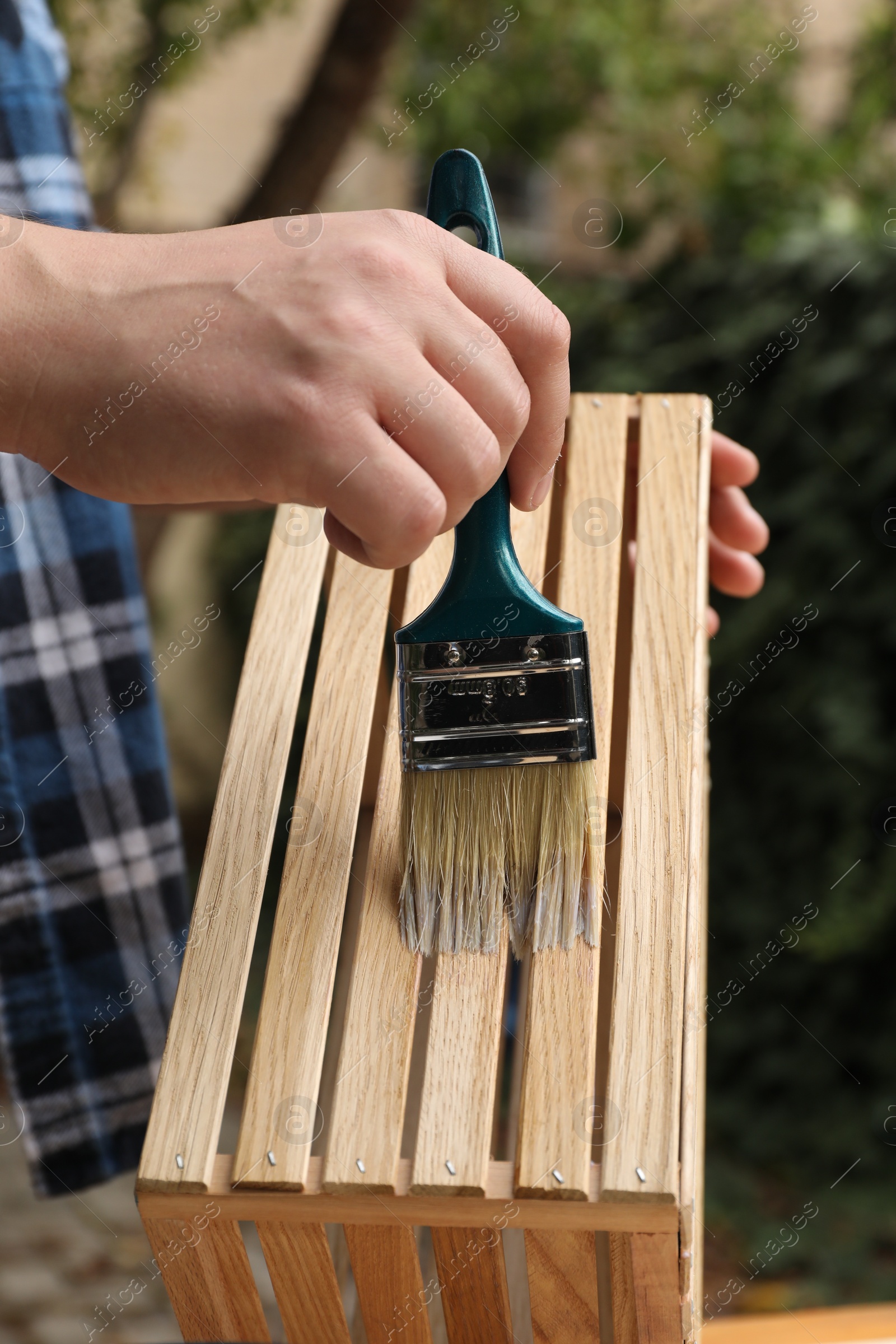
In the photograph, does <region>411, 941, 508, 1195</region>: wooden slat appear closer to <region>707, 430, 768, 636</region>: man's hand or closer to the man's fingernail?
the man's fingernail

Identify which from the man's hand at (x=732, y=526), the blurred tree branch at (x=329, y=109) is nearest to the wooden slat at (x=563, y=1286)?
the man's hand at (x=732, y=526)

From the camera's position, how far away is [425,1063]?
34.7 inches

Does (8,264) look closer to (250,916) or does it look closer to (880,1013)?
(250,916)

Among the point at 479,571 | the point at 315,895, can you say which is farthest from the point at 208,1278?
the point at 479,571

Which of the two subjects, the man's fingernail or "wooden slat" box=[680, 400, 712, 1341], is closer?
"wooden slat" box=[680, 400, 712, 1341]

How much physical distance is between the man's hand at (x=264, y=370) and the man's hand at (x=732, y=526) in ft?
1.97

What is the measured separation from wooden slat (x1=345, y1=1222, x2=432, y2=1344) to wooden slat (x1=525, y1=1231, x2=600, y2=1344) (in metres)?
0.09

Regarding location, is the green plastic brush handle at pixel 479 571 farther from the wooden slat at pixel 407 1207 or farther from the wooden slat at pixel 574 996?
the wooden slat at pixel 407 1207

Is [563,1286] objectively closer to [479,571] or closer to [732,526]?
[479,571]

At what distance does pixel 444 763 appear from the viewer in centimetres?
88

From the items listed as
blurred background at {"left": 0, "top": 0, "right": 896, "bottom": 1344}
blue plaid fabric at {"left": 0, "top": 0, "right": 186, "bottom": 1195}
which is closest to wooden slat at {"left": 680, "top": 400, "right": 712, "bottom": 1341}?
blue plaid fabric at {"left": 0, "top": 0, "right": 186, "bottom": 1195}

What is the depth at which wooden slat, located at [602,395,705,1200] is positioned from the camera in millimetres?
762

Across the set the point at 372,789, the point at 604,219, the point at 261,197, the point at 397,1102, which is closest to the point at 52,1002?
the point at 372,789

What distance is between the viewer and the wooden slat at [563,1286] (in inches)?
30.8
